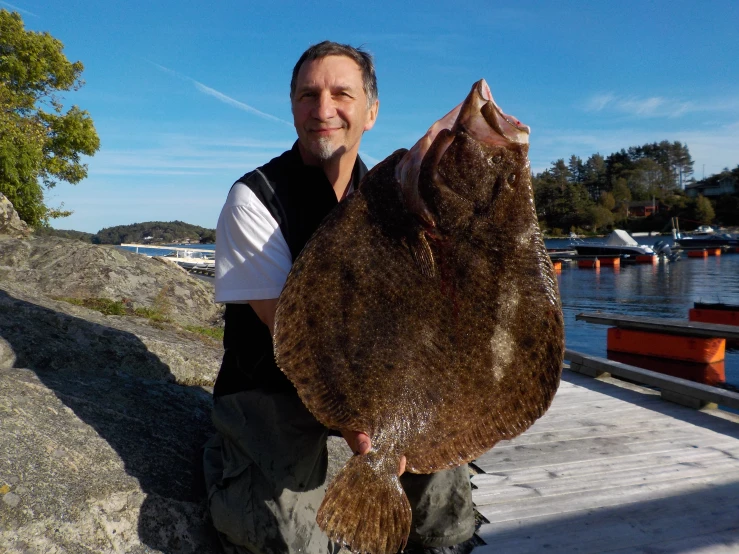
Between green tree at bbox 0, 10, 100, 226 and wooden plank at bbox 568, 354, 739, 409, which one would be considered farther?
green tree at bbox 0, 10, 100, 226

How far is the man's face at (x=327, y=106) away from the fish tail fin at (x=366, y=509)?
4.70ft

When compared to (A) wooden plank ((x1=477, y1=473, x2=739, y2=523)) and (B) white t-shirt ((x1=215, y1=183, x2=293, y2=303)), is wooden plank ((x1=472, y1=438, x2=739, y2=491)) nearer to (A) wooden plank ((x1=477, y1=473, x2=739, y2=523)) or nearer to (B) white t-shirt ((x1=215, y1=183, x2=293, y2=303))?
(A) wooden plank ((x1=477, y1=473, x2=739, y2=523))

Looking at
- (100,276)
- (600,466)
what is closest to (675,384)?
(600,466)

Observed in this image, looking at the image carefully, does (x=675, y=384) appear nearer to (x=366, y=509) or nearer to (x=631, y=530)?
(x=631, y=530)

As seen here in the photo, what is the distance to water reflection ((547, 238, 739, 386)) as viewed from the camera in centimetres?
2191

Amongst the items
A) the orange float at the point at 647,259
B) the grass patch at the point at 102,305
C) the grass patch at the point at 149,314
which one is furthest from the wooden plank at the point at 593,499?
the orange float at the point at 647,259

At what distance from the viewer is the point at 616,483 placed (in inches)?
154

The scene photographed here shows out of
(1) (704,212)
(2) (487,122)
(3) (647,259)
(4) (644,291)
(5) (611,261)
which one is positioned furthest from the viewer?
(1) (704,212)

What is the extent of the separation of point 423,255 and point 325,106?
943 millimetres

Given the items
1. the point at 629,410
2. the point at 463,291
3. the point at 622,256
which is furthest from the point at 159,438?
the point at 622,256

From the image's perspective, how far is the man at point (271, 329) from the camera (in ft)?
7.44

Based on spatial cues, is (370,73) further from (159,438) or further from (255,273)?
(159,438)

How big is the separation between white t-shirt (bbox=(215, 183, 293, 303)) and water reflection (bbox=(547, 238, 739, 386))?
450 inches

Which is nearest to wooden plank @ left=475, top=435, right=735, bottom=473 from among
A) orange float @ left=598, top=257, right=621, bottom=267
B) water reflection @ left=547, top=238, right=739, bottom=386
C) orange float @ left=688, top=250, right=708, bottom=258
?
water reflection @ left=547, top=238, right=739, bottom=386
